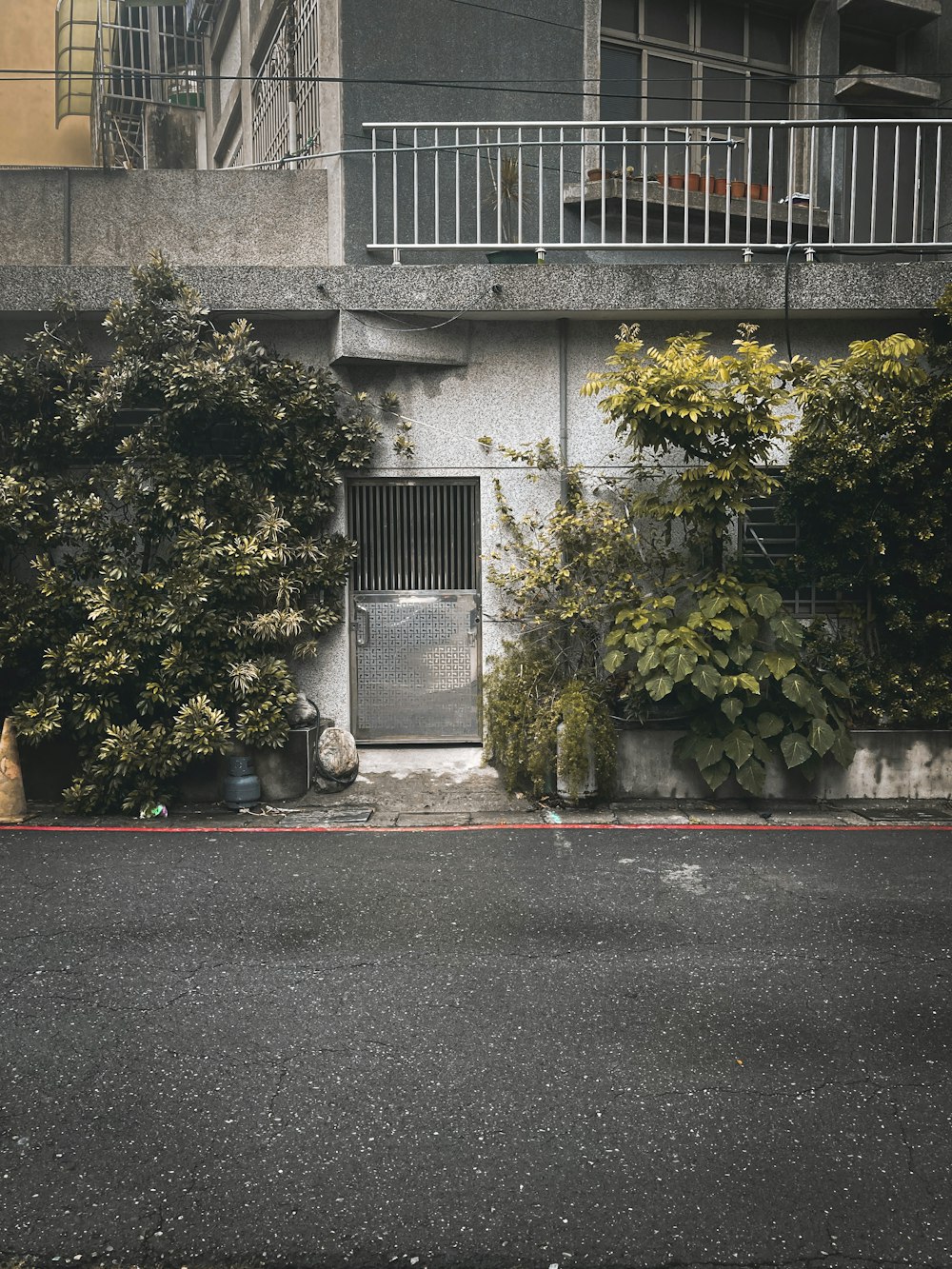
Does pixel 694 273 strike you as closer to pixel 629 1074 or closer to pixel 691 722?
pixel 691 722

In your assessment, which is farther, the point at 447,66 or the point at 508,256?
the point at 447,66

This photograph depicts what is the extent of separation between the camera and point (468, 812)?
867cm

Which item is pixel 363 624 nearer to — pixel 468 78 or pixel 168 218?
pixel 168 218

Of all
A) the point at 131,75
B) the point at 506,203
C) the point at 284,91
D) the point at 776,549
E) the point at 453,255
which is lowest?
the point at 776,549

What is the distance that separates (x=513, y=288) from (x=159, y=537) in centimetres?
366

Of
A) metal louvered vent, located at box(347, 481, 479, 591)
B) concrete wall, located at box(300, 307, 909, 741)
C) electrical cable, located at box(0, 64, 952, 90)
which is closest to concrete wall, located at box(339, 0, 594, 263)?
electrical cable, located at box(0, 64, 952, 90)

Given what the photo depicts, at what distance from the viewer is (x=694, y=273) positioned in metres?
9.35

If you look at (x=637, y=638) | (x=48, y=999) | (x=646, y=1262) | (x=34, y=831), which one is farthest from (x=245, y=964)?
(x=637, y=638)

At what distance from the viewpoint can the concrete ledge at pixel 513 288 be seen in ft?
30.4

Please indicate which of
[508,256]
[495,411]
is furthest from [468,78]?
[495,411]

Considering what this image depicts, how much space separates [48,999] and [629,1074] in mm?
2670

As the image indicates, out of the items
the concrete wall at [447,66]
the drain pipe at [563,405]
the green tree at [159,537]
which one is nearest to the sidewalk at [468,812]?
the green tree at [159,537]

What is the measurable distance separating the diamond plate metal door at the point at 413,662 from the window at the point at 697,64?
5.22 metres

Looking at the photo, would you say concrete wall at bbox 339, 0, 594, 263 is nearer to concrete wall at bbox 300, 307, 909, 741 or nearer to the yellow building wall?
concrete wall at bbox 300, 307, 909, 741
